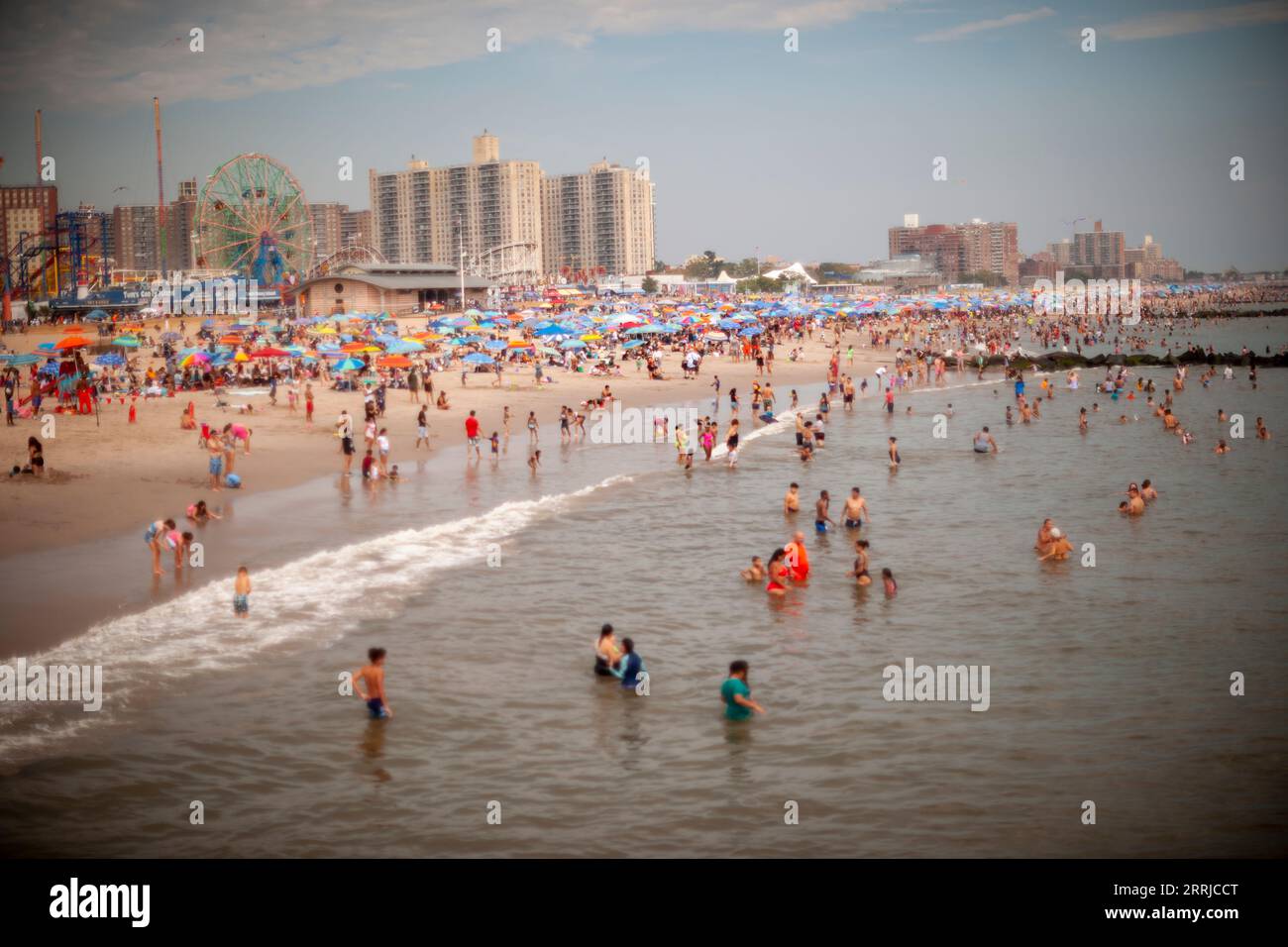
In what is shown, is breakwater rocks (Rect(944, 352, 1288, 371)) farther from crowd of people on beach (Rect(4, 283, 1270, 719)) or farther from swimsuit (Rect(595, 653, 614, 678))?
swimsuit (Rect(595, 653, 614, 678))

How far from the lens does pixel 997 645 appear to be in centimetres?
1457

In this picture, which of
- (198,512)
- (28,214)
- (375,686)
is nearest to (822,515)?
(198,512)

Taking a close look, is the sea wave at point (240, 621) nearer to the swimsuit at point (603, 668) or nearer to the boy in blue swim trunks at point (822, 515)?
the swimsuit at point (603, 668)

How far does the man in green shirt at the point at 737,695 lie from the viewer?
11.7 meters

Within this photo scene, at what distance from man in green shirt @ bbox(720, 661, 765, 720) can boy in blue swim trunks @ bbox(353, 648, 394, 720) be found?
142 inches

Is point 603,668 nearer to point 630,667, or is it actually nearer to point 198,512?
point 630,667

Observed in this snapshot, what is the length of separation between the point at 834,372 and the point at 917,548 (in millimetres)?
32014

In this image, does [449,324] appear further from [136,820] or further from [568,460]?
[136,820]

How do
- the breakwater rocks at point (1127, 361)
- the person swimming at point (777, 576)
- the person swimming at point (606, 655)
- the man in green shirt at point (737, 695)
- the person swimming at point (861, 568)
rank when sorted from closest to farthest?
the man in green shirt at point (737, 695) → the person swimming at point (606, 655) → the person swimming at point (777, 576) → the person swimming at point (861, 568) → the breakwater rocks at point (1127, 361)

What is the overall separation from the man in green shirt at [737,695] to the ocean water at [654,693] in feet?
0.85

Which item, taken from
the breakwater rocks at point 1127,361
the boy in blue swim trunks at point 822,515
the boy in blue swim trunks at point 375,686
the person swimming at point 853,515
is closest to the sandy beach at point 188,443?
the boy in blue swim trunks at point 375,686

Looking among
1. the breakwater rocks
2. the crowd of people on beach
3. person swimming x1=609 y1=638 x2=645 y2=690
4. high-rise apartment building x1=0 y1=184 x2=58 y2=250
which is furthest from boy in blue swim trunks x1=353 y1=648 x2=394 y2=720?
high-rise apartment building x1=0 y1=184 x2=58 y2=250
